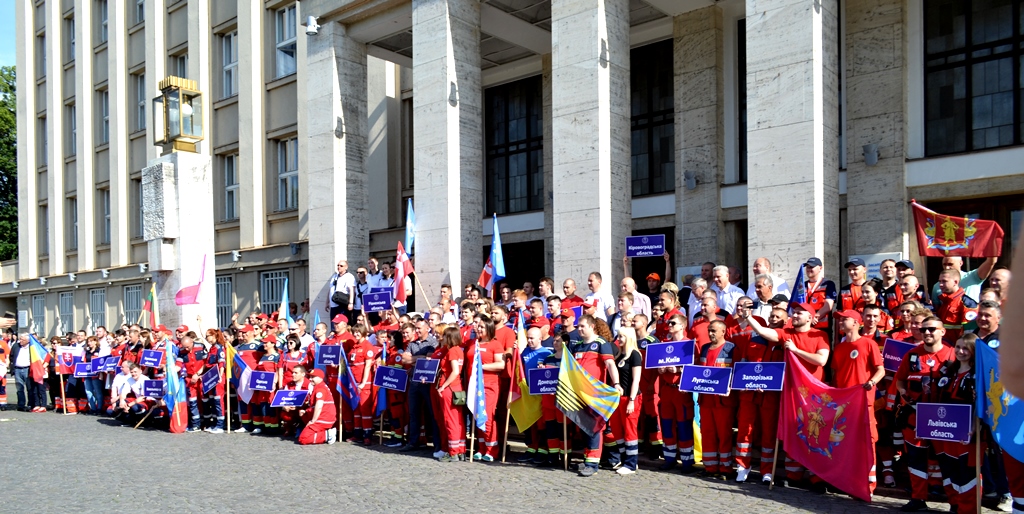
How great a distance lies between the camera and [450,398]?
35.7 feet

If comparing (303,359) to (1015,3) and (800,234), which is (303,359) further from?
(1015,3)

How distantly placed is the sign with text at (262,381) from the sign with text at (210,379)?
948 mm

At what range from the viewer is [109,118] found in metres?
31.9

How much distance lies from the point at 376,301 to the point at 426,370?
4.90 meters

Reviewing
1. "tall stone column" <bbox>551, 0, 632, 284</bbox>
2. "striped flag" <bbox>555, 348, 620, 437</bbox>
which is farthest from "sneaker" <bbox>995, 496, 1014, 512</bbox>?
"tall stone column" <bbox>551, 0, 632, 284</bbox>

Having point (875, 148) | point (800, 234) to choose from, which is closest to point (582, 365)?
point (800, 234)

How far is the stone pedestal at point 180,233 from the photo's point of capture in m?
18.0

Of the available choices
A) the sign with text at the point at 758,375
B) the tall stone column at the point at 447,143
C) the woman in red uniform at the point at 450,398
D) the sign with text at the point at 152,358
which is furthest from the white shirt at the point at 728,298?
the sign with text at the point at 152,358

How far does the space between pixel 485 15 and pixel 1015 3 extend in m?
9.84

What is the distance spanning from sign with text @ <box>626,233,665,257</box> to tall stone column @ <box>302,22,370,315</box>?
22.6 feet

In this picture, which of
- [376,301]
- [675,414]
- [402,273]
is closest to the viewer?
[675,414]

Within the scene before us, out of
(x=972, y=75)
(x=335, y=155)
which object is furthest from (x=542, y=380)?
(x=335, y=155)

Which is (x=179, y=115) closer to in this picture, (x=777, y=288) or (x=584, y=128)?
(x=584, y=128)

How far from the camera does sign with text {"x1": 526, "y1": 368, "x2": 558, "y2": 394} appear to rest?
397 inches
